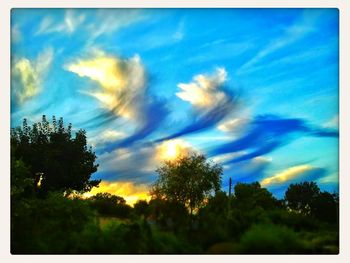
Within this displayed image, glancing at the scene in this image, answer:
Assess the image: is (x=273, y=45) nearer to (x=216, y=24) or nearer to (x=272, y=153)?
(x=216, y=24)

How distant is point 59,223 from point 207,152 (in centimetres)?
465

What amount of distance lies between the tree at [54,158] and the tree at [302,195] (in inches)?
264

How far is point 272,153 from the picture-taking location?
53.5 feet

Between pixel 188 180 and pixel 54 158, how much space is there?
6021 mm

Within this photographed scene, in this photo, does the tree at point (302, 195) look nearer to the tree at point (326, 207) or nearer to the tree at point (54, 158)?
the tree at point (326, 207)

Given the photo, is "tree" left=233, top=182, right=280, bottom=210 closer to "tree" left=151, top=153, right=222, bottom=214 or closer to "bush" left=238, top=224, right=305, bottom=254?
"tree" left=151, top=153, right=222, bottom=214

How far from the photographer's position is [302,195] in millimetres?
18031

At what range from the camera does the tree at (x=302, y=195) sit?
54.3 feet

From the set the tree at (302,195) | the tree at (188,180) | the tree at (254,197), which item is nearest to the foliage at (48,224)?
the tree at (188,180)

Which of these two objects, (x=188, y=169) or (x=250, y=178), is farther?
(x=188, y=169)

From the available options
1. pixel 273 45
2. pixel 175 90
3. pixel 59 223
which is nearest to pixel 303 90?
pixel 273 45

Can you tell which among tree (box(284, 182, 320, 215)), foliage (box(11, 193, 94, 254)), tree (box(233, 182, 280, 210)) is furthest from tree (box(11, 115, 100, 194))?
tree (box(284, 182, 320, 215))

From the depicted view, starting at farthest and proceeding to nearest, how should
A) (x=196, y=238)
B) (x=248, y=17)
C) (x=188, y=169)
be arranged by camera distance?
(x=188, y=169) < (x=248, y=17) < (x=196, y=238)

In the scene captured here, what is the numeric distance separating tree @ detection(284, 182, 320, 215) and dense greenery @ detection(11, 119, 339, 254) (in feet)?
0.10
